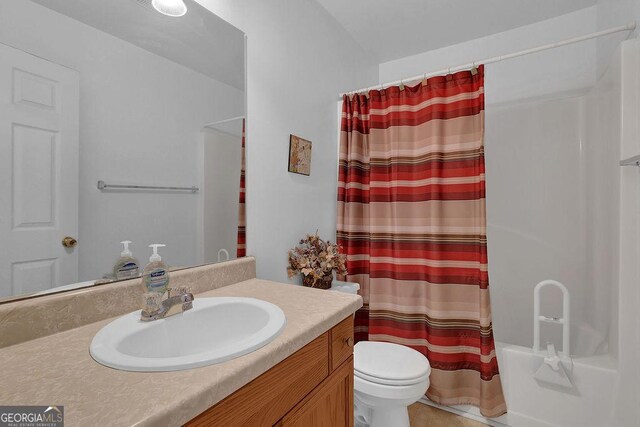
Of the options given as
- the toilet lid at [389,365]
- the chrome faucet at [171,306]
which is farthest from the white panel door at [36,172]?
the toilet lid at [389,365]

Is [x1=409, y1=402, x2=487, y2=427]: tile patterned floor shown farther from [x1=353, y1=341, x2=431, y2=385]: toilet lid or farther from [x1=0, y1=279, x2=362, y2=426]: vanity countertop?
[x1=0, y1=279, x2=362, y2=426]: vanity countertop

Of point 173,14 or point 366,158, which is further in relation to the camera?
point 366,158

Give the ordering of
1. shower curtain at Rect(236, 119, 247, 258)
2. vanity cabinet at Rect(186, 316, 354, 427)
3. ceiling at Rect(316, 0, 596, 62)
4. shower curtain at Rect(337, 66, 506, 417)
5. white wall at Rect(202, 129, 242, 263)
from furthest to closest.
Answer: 1. ceiling at Rect(316, 0, 596, 62)
2. shower curtain at Rect(337, 66, 506, 417)
3. shower curtain at Rect(236, 119, 247, 258)
4. white wall at Rect(202, 129, 242, 263)
5. vanity cabinet at Rect(186, 316, 354, 427)

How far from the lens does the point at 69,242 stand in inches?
33.9

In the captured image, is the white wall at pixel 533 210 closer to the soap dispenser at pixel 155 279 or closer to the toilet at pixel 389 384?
the toilet at pixel 389 384

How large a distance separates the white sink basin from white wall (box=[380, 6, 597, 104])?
2488 millimetres

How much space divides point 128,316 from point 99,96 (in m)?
0.68

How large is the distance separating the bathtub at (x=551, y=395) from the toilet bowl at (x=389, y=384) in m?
0.59

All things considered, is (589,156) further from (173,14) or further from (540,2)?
(173,14)

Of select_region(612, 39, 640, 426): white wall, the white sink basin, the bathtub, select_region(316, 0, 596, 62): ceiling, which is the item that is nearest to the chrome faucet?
the white sink basin

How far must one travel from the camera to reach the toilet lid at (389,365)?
1.27 m

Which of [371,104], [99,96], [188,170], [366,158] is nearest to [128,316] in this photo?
[188,170]

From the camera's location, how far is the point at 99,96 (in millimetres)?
917

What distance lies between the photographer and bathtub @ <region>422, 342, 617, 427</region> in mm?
1399
